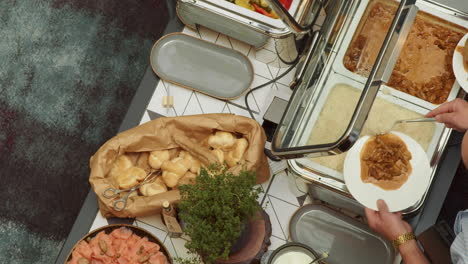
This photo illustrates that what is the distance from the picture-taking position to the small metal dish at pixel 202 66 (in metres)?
2.71

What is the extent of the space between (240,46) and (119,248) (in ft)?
3.86

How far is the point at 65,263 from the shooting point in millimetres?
2307

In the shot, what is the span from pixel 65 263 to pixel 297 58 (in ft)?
4.74

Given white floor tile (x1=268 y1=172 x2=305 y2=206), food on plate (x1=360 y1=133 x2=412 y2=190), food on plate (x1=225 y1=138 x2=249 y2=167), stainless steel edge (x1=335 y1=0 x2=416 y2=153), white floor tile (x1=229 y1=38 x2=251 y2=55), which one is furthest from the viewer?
white floor tile (x1=229 y1=38 x2=251 y2=55)

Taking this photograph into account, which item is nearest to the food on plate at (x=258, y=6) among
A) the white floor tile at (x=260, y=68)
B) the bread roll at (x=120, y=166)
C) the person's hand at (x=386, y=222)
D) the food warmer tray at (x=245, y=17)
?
the food warmer tray at (x=245, y=17)

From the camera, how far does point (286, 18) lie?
222cm

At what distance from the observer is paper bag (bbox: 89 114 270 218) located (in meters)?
2.38

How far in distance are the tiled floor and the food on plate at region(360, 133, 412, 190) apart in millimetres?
420

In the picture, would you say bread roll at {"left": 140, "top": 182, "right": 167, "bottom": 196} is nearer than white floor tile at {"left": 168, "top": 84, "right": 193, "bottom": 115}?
Yes

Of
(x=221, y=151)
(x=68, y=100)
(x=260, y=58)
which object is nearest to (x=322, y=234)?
(x=221, y=151)

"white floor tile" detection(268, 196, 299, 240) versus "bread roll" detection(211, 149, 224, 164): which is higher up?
"bread roll" detection(211, 149, 224, 164)

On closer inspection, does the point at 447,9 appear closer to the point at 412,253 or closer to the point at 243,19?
the point at 243,19

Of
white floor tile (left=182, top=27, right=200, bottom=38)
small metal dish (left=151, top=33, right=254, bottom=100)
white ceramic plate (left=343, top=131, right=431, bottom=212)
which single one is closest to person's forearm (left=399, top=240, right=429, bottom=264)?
white ceramic plate (left=343, top=131, right=431, bottom=212)

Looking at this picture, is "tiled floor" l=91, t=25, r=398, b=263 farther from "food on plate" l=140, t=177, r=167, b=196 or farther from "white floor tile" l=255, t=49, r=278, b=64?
"food on plate" l=140, t=177, r=167, b=196
